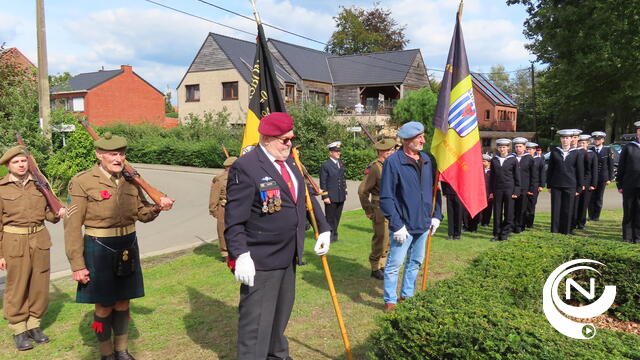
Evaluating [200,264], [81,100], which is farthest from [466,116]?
[81,100]

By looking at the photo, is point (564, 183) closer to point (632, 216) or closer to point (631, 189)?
point (631, 189)

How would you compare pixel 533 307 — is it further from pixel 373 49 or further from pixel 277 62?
pixel 373 49

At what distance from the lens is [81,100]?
146ft

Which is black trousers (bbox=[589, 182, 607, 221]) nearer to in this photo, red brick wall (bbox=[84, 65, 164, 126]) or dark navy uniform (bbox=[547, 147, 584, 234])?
dark navy uniform (bbox=[547, 147, 584, 234])

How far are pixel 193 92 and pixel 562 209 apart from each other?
37.3 m

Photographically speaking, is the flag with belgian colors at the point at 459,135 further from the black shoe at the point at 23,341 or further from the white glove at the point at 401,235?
the black shoe at the point at 23,341

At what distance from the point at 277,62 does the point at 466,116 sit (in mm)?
37423

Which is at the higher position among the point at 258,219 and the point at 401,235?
the point at 258,219

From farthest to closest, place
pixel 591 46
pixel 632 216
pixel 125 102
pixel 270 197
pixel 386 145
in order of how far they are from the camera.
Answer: pixel 125 102
pixel 591 46
pixel 632 216
pixel 386 145
pixel 270 197

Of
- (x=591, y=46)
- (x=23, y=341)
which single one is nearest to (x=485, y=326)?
(x=23, y=341)

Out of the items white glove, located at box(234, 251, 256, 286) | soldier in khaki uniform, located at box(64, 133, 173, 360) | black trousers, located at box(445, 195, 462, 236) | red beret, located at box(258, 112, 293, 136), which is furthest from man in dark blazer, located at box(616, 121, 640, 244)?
soldier in khaki uniform, located at box(64, 133, 173, 360)

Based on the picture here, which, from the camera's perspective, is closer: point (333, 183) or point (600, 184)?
point (333, 183)

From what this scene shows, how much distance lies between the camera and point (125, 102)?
157ft

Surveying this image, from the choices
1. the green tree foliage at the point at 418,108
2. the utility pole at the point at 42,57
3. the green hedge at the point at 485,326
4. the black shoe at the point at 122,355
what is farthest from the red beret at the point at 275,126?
the green tree foliage at the point at 418,108
